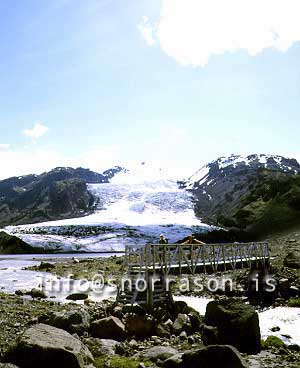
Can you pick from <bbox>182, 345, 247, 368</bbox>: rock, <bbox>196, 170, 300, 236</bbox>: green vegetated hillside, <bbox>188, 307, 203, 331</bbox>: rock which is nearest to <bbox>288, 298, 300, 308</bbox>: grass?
<bbox>188, 307, 203, 331</bbox>: rock

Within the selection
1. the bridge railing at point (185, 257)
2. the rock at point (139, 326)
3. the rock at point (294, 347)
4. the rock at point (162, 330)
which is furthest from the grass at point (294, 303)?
the rock at point (139, 326)

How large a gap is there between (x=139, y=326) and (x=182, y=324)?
2.47m

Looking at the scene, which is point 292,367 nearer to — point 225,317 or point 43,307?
point 225,317

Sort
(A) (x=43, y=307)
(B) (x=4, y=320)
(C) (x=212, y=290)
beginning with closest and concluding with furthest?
1. (B) (x=4, y=320)
2. (A) (x=43, y=307)
3. (C) (x=212, y=290)

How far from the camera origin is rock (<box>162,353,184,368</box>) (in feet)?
54.0

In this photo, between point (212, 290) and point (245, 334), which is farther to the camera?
point (212, 290)

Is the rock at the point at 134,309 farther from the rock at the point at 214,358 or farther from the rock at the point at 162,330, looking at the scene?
the rock at the point at 214,358

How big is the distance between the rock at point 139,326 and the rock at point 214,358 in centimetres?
591

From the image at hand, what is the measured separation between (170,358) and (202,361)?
1.52m

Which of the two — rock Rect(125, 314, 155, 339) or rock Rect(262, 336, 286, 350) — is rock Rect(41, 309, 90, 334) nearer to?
rock Rect(125, 314, 155, 339)

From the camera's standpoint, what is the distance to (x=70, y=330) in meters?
20.5

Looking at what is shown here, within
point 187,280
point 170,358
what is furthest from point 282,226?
point 170,358

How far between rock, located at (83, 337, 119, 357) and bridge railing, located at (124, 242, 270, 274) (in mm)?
6974

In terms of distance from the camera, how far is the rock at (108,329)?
68.8ft
